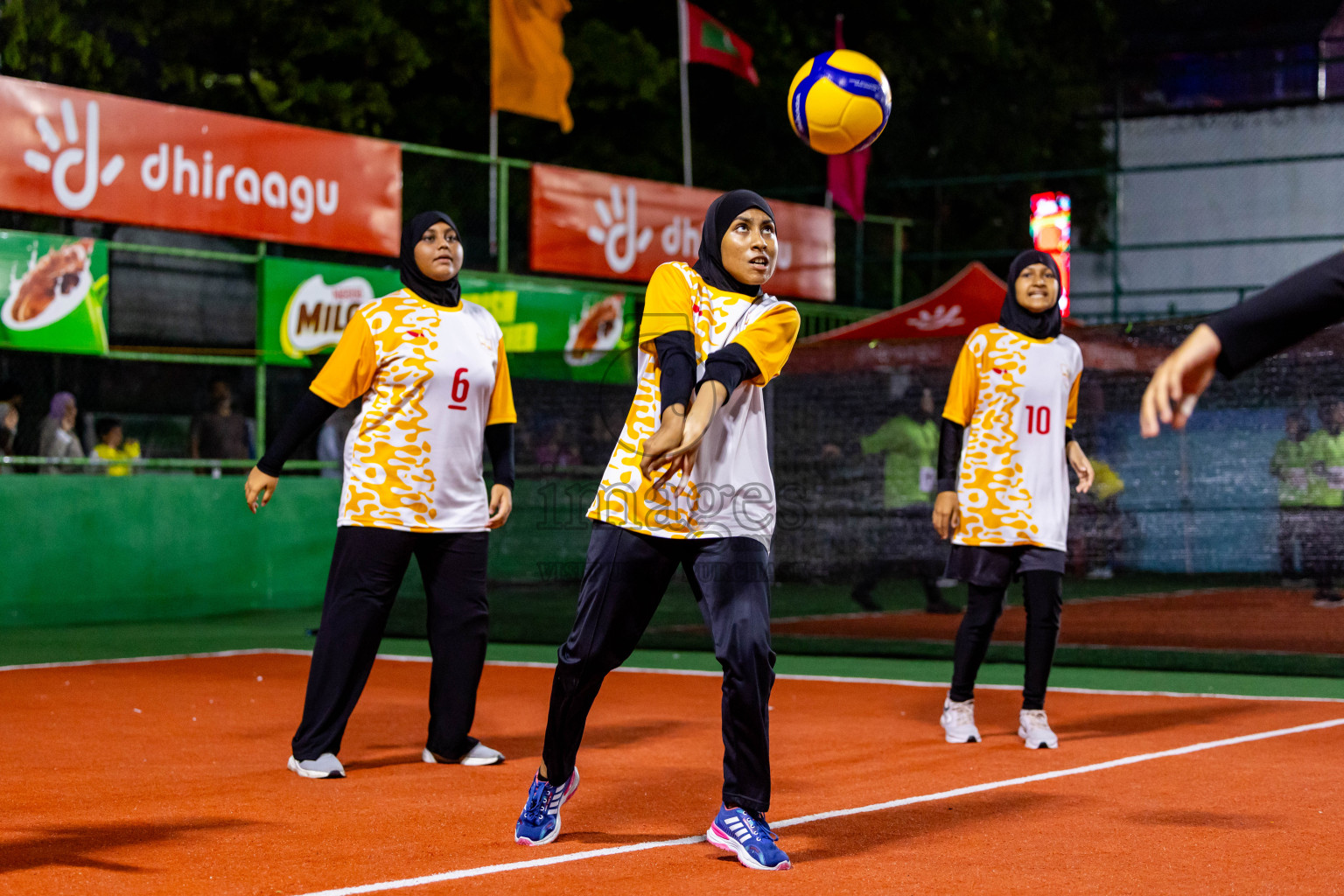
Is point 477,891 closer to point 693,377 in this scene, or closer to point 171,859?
point 171,859

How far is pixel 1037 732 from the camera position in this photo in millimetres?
7691

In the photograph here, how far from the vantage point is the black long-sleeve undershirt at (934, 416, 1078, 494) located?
7906mm

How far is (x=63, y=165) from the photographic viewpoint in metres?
13.9

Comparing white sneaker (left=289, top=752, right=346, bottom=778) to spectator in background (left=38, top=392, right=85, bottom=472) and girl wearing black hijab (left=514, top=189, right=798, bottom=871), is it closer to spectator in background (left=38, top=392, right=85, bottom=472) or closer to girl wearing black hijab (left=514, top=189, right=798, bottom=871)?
girl wearing black hijab (left=514, top=189, right=798, bottom=871)

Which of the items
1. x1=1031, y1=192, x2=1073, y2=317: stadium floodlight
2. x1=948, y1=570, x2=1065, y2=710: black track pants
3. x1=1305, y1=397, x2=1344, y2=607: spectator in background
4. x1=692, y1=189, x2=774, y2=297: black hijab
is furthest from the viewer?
x1=1031, y1=192, x2=1073, y2=317: stadium floodlight

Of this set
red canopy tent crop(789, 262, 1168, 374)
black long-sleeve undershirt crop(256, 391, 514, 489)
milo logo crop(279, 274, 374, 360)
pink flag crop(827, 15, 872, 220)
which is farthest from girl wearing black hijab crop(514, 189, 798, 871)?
pink flag crop(827, 15, 872, 220)

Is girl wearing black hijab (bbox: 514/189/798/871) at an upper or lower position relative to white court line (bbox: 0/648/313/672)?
upper

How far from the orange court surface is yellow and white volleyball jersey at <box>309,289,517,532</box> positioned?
107 cm

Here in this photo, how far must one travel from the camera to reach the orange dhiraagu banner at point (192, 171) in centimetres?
1375

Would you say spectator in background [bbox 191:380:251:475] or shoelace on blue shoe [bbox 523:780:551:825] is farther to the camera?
spectator in background [bbox 191:380:251:475]

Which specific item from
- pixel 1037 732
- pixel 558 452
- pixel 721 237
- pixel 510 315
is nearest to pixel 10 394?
pixel 510 315

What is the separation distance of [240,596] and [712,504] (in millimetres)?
11969

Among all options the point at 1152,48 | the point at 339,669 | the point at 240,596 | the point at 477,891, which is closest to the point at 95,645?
the point at 240,596

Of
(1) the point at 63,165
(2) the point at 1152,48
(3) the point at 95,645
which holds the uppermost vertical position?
(2) the point at 1152,48
